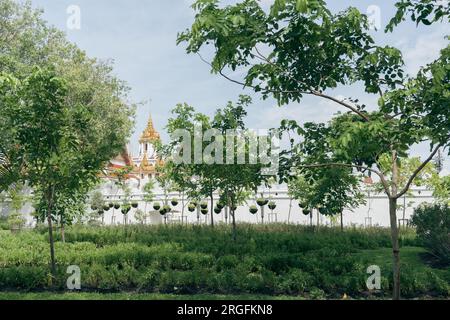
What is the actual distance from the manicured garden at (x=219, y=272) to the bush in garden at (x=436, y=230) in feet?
1.70

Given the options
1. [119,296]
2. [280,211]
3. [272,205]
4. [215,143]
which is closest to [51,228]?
[119,296]

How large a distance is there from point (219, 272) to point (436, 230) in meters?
7.32

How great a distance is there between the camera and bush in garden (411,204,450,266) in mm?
13070

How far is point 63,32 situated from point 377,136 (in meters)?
33.8

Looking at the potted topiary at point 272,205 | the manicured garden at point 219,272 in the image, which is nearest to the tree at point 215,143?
the manicured garden at point 219,272

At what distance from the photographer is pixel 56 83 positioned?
9.84 metres

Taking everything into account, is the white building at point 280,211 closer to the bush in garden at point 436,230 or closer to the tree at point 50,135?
the bush in garden at point 436,230

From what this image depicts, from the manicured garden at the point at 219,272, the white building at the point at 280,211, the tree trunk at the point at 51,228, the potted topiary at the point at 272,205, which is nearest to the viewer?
the manicured garden at the point at 219,272

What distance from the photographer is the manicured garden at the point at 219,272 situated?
10.0 m

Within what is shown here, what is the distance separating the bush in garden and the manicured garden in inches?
20.3

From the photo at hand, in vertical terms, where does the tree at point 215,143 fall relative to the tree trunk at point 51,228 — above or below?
above

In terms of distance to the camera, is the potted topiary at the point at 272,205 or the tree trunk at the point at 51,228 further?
the potted topiary at the point at 272,205
